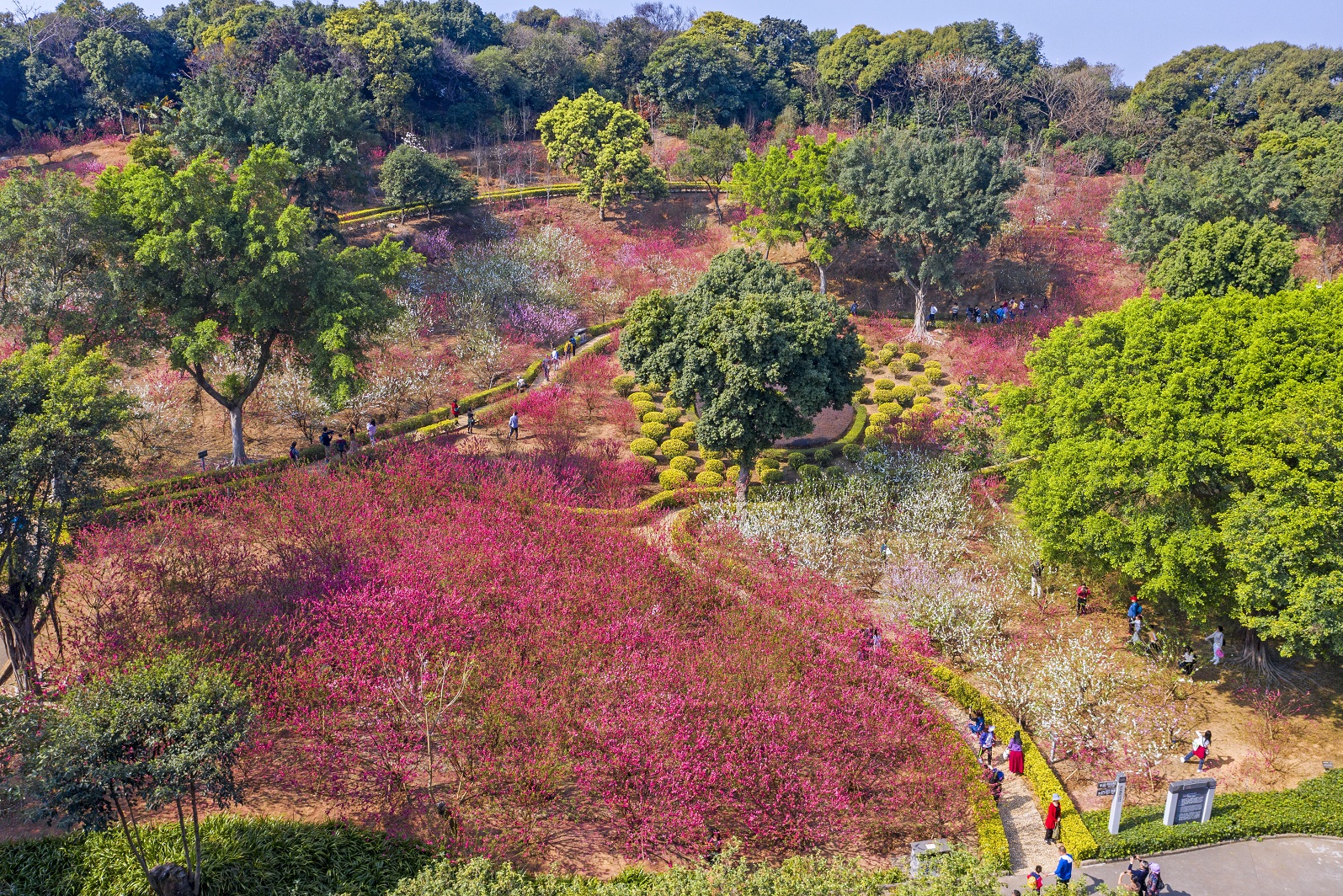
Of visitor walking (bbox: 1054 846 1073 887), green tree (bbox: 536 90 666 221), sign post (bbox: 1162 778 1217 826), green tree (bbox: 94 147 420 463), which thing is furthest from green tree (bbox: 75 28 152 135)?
sign post (bbox: 1162 778 1217 826)

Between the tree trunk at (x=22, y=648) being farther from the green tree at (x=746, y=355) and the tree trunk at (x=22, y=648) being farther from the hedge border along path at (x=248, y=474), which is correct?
the green tree at (x=746, y=355)

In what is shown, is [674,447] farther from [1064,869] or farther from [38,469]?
[1064,869]

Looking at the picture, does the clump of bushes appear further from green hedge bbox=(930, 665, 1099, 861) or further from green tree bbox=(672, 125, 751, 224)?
green tree bbox=(672, 125, 751, 224)

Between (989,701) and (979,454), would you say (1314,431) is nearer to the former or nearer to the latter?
(989,701)

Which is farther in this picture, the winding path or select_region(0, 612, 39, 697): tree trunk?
select_region(0, 612, 39, 697): tree trunk

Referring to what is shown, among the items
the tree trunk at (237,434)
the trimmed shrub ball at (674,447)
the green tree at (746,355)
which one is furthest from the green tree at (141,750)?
the trimmed shrub ball at (674,447)

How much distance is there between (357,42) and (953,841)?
59692 mm

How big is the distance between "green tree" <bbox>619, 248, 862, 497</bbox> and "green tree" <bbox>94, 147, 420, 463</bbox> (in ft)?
30.4

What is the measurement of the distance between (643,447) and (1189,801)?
809 inches

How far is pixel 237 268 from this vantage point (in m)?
27.6

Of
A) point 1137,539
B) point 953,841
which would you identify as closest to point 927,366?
point 1137,539

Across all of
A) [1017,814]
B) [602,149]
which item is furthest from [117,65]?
[1017,814]

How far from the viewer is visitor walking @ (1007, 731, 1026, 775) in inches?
743

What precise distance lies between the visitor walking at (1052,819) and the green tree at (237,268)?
71.7 feet
